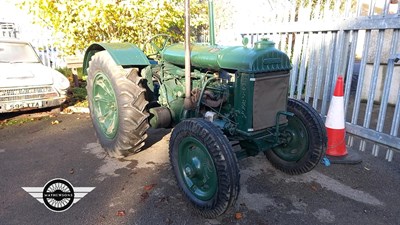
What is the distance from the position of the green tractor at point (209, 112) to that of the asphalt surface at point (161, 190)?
0.78 ft

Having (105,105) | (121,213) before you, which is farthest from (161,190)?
(105,105)

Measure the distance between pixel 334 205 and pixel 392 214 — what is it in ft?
1.67

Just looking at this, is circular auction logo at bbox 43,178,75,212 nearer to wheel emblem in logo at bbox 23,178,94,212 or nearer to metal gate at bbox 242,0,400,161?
wheel emblem in logo at bbox 23,178,94,212

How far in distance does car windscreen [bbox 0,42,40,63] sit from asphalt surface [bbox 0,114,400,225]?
225cm

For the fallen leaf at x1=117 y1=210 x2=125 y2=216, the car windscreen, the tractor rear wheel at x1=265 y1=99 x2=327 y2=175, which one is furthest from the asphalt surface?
the car windscreen

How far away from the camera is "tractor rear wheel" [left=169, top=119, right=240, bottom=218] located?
239 centimetres

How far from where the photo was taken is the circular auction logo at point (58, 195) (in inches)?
115

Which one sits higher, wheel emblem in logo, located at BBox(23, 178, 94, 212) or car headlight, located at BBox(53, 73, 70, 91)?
car headlight, located at BBox(53, 73, 70, 91)

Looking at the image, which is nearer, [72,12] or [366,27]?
[366,27]

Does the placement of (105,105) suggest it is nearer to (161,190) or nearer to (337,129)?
(161,190)

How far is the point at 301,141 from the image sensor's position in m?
3.35

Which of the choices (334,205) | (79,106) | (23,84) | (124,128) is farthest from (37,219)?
(79,106)

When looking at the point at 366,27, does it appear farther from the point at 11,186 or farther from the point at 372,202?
the point at 11,186

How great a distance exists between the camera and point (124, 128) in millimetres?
3543
